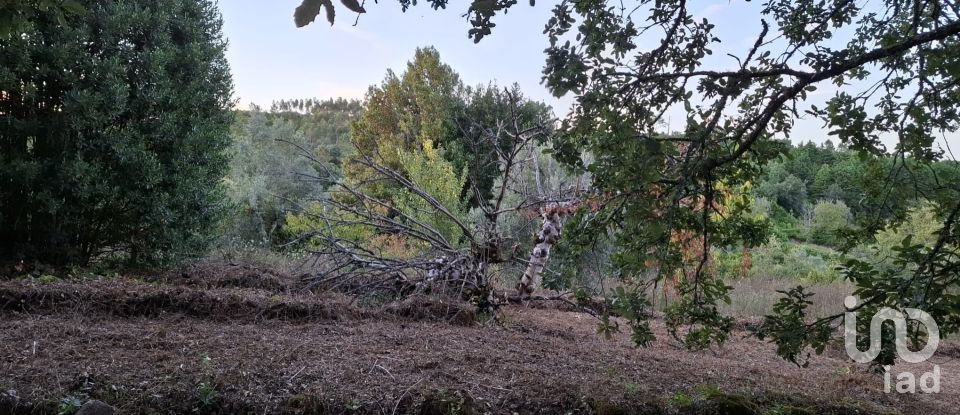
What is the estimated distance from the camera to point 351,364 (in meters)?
2.55

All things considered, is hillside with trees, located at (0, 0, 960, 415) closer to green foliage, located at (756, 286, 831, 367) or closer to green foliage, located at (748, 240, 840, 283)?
green foliage, located at (756, 286, 831, 367)

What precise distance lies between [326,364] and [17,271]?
424cm

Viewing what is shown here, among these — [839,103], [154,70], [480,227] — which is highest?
[154,70]

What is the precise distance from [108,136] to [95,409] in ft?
14.5

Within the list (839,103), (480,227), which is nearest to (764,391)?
(839,103)

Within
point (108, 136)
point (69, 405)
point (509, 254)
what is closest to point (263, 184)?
point (108, 136)

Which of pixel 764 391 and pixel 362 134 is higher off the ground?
pixel 362 134

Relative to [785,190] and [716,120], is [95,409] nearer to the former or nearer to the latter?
[716,120]

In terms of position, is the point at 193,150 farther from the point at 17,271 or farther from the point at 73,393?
the point at 73,393

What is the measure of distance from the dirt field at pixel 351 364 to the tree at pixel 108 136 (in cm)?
191

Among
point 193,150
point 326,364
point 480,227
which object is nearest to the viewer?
point 326,364

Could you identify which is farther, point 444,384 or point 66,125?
point 66,125

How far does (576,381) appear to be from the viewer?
2.54 m

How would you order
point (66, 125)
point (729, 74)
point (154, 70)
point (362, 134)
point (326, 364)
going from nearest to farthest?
point (729, 74)
point (326, 364)
point (66, 125)
point (154, 70)
point (362, 134)
